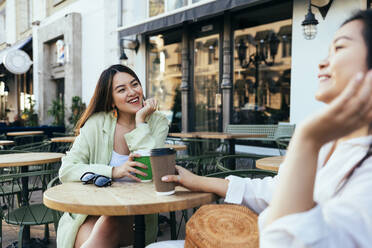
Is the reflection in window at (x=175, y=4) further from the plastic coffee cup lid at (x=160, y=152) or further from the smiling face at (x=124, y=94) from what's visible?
the plastic coffee cup lid at (x=160, y=152)

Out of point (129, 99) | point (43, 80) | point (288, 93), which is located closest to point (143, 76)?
point (288, 93)

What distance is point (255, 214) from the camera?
118 cm

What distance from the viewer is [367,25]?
2.63 ft

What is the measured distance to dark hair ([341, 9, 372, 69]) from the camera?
76 cm

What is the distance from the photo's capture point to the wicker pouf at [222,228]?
1.07 metres

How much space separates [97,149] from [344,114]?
1475 mm

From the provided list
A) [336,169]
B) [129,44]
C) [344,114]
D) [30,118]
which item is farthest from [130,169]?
[30,118]

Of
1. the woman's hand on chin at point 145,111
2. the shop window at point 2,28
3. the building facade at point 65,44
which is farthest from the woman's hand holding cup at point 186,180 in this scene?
the shop window at point 2,28

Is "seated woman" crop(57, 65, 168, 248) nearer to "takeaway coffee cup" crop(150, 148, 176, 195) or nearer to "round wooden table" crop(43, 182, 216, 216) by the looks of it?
"round wooden table" crop(43, 182, 216, 216)

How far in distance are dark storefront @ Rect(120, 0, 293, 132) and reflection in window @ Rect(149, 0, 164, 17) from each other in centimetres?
47

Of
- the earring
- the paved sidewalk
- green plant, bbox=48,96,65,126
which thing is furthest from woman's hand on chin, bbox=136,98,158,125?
green plant, bbox=48,96,65,126

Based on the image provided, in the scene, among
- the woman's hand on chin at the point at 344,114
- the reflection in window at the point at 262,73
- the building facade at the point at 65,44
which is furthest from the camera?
the building facade at the point at 65,44

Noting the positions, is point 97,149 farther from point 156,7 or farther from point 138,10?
point 138,10

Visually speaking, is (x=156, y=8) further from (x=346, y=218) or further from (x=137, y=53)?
(x=346, y=218)
